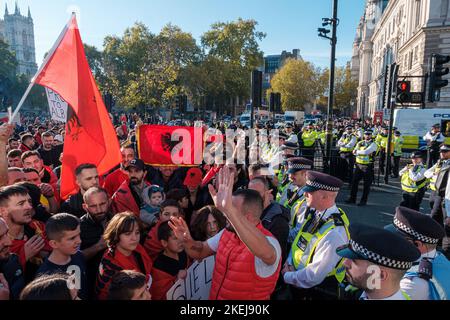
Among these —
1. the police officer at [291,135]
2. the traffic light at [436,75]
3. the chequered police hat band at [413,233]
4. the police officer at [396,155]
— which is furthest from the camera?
the police officer at [396,155]

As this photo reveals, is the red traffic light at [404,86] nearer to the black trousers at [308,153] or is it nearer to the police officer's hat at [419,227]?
the black trousers at [308,153]

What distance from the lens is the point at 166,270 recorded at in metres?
2.98

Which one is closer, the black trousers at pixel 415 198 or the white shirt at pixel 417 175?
the white shirt at pixel 417 175

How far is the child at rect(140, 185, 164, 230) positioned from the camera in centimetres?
401

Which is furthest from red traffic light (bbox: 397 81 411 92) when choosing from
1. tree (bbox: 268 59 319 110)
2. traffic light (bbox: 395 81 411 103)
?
tree (bbox: 268 59 319 110)

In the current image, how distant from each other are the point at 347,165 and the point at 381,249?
10226 millimetres

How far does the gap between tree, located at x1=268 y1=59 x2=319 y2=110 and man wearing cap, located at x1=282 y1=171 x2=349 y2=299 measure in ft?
177

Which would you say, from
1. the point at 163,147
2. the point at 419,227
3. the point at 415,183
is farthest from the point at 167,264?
the point at 415,183

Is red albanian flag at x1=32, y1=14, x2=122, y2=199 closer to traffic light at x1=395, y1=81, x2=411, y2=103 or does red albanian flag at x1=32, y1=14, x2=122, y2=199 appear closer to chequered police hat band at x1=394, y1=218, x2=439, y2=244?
chequered police hat band at x1=394, y1=218, x2=439, y2=244

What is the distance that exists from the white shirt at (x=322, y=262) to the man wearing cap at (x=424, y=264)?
1.45 ft

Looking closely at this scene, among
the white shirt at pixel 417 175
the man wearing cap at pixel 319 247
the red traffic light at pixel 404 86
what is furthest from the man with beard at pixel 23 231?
the red traffic light at pixel 404 86

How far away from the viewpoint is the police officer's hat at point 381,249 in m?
1.94

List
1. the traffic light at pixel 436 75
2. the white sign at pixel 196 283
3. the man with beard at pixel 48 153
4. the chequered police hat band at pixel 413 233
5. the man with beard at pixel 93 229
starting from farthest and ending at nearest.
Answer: the traffic light at pixel 436 75
the man with beard at pixel 48 153
the man with beard at pixel 93 229
the white sign at pixel 196 283
the chequered police hat band at pixel 413 233
